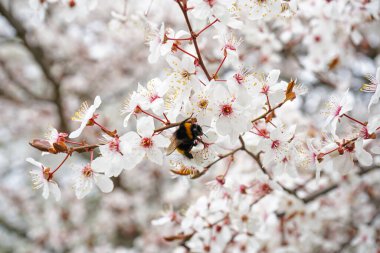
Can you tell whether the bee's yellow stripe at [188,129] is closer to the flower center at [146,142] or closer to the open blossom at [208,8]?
the flower center at [146,142]

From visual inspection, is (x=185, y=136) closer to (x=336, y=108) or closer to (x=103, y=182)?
(x=103, y=182)

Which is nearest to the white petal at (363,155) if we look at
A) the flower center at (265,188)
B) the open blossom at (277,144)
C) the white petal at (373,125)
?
the white petal at (373,125)

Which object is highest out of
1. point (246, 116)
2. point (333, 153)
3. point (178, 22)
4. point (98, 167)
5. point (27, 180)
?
point (246, 116)

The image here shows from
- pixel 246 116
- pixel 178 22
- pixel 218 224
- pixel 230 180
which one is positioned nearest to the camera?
pixel 246 116

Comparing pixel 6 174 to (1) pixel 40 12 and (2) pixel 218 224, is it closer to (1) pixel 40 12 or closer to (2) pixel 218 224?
(1) pixel 40 12

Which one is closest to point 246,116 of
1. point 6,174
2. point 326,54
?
point 326,54

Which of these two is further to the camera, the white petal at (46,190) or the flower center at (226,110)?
the white petal at (46,190)
